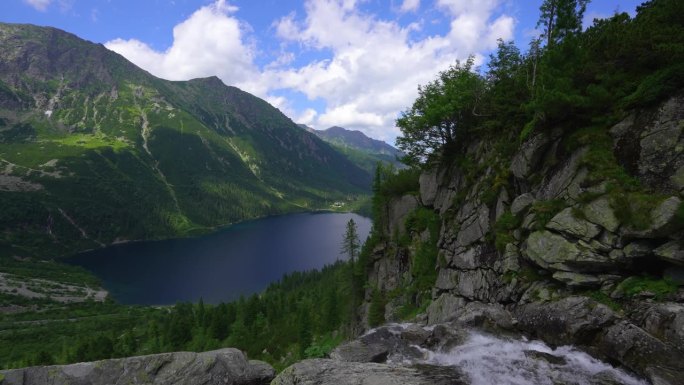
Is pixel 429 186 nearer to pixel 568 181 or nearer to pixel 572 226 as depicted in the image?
pixel 568 181

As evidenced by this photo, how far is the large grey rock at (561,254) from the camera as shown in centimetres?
1884

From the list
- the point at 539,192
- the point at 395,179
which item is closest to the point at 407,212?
the point at 395,179

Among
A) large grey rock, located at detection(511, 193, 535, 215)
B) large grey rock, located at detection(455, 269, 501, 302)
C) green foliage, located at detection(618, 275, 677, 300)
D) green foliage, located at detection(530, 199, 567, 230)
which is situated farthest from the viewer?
large grey rock, located at detection(455, 269, 501, 302)

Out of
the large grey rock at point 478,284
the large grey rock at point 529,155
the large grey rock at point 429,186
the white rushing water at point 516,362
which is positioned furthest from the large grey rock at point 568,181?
the large grey rock at point 429,186

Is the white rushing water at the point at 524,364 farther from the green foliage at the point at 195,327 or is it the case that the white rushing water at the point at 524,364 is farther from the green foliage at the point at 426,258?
the green foliage at the point at 195,327

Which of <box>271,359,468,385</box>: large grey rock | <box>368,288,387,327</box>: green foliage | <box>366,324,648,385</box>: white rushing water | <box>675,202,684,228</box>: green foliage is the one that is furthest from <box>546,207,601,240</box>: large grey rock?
<box>368,288,387,327</box>: green foliage

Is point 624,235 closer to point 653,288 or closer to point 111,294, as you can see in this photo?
point 653,288

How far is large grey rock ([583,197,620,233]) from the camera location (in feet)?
61.3

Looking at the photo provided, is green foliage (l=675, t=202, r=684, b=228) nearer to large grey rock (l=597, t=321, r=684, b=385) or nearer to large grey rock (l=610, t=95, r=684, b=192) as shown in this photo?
large grey rock (l=610, t=95, r=684, b=192)

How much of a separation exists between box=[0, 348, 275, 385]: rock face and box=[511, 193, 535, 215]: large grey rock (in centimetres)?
2027

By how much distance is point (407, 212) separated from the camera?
48.2m

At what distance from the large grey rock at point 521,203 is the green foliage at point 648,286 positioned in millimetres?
9150

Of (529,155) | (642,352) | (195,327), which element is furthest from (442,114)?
(195,327)

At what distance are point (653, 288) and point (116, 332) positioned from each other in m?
162
